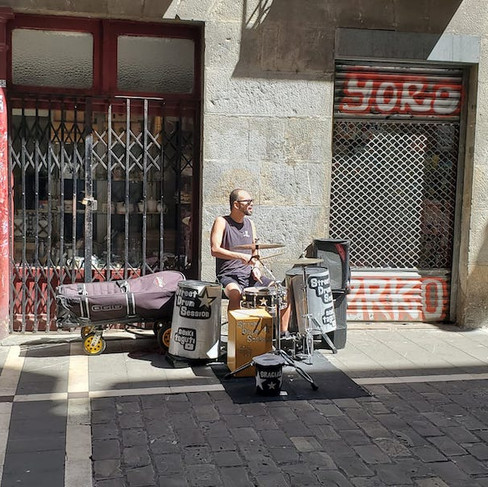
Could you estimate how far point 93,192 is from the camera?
827 cm

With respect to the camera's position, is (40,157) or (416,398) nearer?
(416,398)

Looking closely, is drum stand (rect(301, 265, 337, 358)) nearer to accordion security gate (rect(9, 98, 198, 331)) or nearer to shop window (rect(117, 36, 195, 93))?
accordion security gate (rect(9, 98, 198, 331))

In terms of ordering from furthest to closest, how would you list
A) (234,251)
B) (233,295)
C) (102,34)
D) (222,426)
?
(102,34) → (234,251) → (233,295) → (222,426)

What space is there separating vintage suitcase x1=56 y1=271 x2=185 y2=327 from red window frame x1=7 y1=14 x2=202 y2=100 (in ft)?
7.67

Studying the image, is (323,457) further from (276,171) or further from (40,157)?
(40,157)

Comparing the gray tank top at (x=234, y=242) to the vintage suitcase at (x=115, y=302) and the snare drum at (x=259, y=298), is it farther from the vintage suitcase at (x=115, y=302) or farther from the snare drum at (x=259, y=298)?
the snare drum at (x=259, y=298)

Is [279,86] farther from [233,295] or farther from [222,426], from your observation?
[222,426]

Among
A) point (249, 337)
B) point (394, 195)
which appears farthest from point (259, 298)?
point (394, 195)

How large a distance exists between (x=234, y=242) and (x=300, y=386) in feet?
5.97

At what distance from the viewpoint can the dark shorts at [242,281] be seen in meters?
7.44

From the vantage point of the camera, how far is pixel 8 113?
26.0 feet

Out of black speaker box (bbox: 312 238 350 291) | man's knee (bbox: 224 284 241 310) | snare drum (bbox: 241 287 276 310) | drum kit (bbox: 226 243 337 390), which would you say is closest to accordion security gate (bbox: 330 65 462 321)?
black speaker box (bbox: 312 238 350 291)

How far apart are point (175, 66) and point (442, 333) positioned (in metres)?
4.54

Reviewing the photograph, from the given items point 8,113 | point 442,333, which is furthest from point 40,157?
point 442,333
